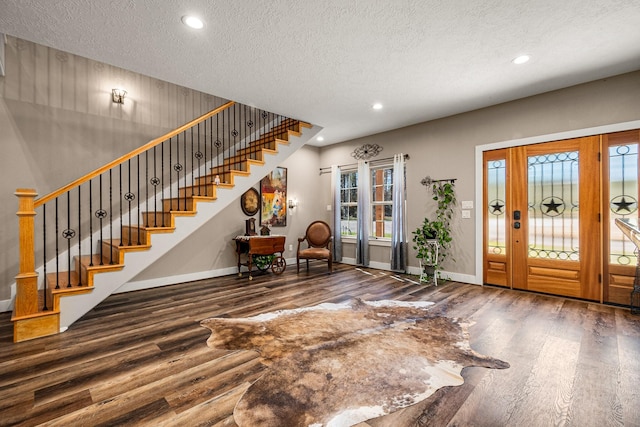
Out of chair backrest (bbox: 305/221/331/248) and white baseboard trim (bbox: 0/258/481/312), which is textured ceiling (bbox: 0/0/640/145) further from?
white baseboard trim (bbox: 0/258/481/312)

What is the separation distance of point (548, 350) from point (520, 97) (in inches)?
139

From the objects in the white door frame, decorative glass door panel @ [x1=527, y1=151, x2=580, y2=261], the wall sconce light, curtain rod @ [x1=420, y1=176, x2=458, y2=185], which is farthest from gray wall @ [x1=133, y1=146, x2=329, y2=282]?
decorative glass door panel @ [x1=527, y1=151, x2=580, y2=261]

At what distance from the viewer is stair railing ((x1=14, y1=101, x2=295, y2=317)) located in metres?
2.65

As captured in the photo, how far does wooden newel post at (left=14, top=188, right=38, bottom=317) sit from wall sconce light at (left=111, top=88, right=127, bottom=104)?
2.07 meters

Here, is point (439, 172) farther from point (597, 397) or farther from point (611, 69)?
point (597, 397)

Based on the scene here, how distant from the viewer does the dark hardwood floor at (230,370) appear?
5.23 feet

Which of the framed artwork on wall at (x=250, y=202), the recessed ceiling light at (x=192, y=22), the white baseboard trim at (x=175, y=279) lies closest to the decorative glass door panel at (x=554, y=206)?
the recessed ceiling light at (x=192, y=22)

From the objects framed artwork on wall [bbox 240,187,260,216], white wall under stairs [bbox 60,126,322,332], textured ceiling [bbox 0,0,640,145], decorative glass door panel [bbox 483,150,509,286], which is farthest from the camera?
framed artwork on wall [bbox 240,187,260,216]

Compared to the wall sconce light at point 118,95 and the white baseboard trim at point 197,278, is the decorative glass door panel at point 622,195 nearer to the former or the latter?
the white baseboard trim at point 197,278

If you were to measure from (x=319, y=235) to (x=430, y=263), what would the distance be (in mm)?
2228

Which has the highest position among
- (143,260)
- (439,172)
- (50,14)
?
(50,14)

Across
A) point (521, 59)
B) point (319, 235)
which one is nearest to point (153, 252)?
point (319, 235)


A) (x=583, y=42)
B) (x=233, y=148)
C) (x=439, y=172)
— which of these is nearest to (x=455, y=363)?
(x=583, y=42)

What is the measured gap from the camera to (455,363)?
2.14 meters
